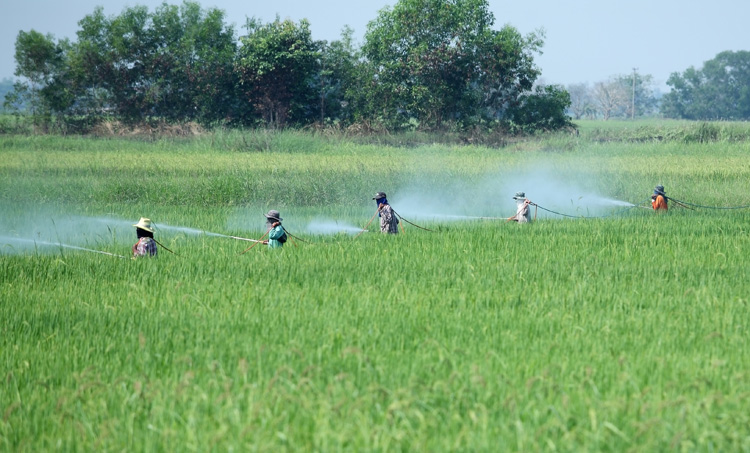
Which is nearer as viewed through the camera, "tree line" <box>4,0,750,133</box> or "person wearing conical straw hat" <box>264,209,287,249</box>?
"person wearing conical straw hat" <box>264,209,287,249</box>

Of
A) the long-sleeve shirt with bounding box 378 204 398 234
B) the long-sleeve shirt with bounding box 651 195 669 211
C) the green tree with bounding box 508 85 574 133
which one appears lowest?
the long-sleeve shirt with bounding box 651 195 669 211

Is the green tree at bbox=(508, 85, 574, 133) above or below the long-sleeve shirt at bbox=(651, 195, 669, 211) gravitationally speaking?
above

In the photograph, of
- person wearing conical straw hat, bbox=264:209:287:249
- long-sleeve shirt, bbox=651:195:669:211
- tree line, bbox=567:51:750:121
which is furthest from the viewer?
tree line, bbox=567:51:750:121

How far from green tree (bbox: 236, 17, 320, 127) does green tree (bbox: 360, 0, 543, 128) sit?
8.42ft

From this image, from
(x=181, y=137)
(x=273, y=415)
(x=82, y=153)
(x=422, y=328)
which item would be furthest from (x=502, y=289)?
(x=181, y=137)

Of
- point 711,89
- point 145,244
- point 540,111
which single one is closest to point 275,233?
point 145,244

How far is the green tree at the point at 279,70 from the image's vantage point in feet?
111

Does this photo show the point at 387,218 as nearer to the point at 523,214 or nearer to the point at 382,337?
the point at 523,214

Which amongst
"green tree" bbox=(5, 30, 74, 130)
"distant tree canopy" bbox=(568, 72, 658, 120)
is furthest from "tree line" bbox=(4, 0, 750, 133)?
"distant tree canopy" bbox=(568, 72, 658, 120)

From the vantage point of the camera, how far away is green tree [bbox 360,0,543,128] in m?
34.5

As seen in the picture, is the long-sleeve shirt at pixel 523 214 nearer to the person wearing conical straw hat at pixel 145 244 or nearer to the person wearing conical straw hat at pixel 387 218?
the person wearing conical straw hat at pixel 387 218

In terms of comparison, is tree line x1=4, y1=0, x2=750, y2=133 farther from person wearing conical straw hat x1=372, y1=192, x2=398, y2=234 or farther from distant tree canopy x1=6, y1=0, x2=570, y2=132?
person wearing conical straw hat x1=372, y1=192, x2=398, y2=234

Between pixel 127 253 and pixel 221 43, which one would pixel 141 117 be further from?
pixel 127 253

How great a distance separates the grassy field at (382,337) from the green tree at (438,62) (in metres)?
22.4
